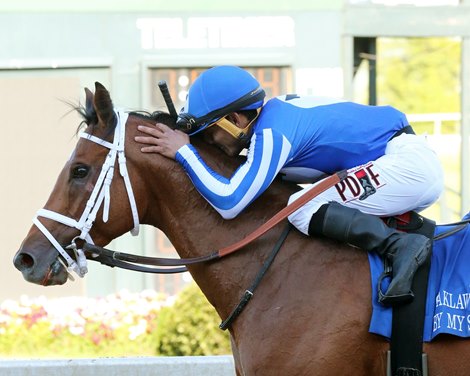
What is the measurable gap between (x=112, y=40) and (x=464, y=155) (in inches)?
146

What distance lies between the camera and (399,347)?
364 cm

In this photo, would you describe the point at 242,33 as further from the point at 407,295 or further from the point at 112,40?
the point at 407,295

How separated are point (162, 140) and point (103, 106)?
0.30 meters

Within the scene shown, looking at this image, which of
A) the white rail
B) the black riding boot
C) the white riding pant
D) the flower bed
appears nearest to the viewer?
the black riding boot

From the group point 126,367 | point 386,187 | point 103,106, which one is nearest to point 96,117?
point 103,106

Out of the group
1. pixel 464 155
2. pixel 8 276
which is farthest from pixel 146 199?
pixel 464 155

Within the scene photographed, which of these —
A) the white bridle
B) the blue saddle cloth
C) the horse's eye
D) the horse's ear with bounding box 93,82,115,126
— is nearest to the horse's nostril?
the white bridle

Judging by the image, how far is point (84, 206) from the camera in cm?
393

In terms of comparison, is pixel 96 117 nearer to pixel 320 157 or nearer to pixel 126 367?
pixel 320 157

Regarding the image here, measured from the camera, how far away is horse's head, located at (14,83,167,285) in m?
3.90

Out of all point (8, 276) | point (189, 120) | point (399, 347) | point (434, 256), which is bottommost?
point (8, 276)

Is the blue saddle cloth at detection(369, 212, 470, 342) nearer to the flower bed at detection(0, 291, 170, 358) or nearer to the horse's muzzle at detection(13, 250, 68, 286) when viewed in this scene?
the horse's muzzle at detection(13, 250, 68, 286)

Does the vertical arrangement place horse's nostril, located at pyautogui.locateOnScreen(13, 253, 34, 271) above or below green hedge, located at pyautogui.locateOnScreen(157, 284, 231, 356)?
above

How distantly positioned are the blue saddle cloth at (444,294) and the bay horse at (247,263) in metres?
0.05
